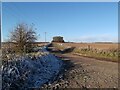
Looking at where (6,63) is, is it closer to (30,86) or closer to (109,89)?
(30,86)

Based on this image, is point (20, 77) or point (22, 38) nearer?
point (20, 77)

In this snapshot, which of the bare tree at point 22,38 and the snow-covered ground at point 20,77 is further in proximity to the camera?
the bare tree at point 22,38

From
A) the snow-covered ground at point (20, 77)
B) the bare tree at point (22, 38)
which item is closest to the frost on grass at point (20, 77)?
the snow-covered ground at point (20, 77)

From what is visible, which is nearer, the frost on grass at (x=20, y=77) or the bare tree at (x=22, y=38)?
the frost on grass at (x=20, y=77)

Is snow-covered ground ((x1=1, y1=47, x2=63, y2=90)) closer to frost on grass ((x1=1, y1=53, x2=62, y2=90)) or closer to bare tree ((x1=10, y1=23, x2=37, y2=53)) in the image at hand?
frost on grass ((x1=1, y1=53, x2=62, y2=90))

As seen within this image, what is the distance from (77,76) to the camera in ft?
41.2

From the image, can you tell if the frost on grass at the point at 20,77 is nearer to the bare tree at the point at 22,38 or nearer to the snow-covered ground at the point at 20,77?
the snow-covered ground at the point at 20,77

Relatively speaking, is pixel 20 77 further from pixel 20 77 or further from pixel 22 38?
pixel 22 38

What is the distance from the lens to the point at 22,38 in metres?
20.1

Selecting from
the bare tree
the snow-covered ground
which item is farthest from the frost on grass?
the bare tree

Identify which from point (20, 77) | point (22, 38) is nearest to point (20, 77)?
point (20, 77)

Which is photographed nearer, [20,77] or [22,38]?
[20,77]

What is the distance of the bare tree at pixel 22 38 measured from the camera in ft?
64.0

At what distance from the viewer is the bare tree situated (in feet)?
64.0
